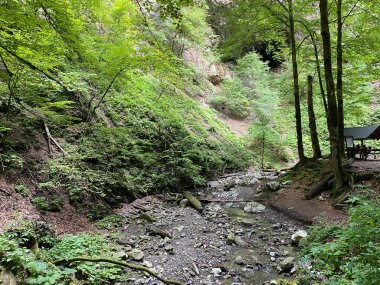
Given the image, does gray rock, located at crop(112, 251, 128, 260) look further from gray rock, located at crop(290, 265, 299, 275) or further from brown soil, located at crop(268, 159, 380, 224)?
brown soil, located at crop(268, 159, 380, 224)

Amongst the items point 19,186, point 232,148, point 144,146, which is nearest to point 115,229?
point 19,186

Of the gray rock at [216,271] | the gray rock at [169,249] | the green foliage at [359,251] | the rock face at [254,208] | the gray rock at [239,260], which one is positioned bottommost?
the gray rock at [216,271]

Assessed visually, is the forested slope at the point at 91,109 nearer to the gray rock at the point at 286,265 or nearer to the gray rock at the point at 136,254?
the gray rock at the point at 136,254

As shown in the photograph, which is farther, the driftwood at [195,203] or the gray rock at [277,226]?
the driftwood at [195,203]

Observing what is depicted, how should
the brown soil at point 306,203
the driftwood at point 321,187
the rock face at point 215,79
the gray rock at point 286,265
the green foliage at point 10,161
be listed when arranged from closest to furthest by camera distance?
the gray rock at point 286,265, the green foliage at point 10,161, the brown soil at point 306,203, the driftwood at point 321,187, the rock face at point 215,79

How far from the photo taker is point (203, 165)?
13836 millimetres

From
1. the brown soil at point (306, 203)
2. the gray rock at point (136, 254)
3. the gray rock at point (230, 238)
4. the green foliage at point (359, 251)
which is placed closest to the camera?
the green foliage at point (359, 251)

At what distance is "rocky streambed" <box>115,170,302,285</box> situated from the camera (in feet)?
17.6

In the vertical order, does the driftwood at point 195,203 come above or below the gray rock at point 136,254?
above

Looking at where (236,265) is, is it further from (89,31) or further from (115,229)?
(89,31)

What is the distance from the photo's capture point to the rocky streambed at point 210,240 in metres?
5.36

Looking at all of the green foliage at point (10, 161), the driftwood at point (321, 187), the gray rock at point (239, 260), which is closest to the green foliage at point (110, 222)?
the green foliage at point (10, 161)

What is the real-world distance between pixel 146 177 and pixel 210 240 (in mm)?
4460

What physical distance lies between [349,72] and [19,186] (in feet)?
46.2
